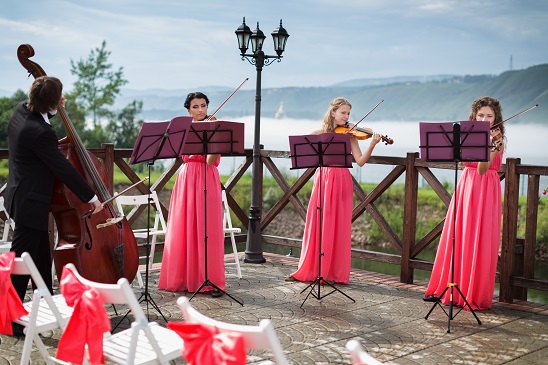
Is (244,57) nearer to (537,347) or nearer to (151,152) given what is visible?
(151,152)

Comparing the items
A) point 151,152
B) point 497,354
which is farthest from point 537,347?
point 151,152

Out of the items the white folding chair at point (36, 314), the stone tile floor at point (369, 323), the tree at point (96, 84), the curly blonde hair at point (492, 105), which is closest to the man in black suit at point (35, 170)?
the stone tile floor at point (369, 323)

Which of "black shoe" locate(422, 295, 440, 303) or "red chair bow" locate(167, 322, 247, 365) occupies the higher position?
"red chair bow" locate(167, 322, 247, 365)

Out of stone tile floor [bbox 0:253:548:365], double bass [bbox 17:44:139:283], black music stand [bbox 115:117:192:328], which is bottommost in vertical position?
stone tile floor [bbox 0:253:548:365]

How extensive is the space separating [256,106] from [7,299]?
459cm

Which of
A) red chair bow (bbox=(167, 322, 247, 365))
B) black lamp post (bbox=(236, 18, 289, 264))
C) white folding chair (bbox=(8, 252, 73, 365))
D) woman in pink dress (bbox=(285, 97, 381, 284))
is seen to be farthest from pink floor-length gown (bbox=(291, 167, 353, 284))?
red chair bow (bbox=(167, 322, 247, 365))

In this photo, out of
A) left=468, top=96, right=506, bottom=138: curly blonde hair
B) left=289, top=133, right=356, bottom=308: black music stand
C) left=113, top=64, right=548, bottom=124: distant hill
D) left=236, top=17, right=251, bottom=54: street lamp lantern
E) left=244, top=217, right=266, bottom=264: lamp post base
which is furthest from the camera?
left=113, top=64, right=548, bottom=124: distant hill

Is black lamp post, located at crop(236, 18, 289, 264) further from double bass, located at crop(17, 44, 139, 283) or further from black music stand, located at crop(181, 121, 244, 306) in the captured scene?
double bass, located at crop(17, 44, 139, 283)

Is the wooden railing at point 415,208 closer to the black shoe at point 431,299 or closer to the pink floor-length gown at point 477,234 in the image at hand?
the pink floor-length gown at point 477,234

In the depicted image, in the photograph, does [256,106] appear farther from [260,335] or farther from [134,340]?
[260,335]

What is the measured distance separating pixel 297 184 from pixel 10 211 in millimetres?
3774

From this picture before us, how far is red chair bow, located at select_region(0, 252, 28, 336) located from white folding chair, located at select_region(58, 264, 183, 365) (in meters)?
0.45

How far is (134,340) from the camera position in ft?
10.8

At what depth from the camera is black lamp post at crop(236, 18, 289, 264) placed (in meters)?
8.07
